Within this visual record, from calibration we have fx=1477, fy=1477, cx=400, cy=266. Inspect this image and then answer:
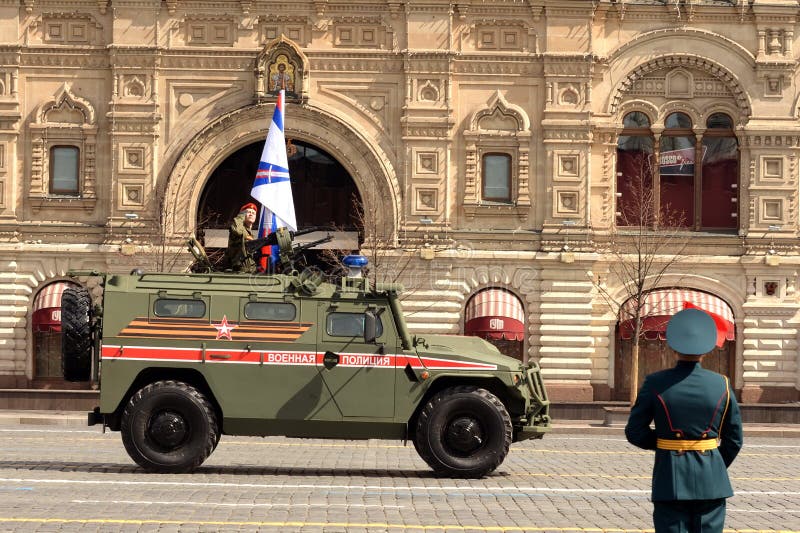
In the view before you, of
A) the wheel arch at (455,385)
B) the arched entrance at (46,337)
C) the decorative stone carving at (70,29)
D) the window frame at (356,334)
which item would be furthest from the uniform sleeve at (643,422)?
the decorative stone carving at (70,29)

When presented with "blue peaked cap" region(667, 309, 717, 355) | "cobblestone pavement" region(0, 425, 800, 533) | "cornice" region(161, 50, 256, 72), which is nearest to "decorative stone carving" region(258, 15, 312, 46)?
"cornice" region(161, 50, 256, 72)

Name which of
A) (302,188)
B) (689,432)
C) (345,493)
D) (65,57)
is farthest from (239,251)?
(65,57)

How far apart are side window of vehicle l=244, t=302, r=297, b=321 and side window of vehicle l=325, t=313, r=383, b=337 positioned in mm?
505

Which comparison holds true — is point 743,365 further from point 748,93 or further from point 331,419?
point 331,419

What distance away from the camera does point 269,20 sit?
141 feet

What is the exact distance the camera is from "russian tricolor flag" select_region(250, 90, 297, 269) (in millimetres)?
39500

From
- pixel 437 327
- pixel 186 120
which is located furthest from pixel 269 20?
pixel 437 327

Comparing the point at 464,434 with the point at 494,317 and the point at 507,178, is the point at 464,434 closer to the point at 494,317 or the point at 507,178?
the point at 494,317

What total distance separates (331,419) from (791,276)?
2623 centimetres

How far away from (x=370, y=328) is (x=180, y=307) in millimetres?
2618

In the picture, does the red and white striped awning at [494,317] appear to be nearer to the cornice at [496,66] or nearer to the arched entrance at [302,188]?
the arched entrance at [302,188]

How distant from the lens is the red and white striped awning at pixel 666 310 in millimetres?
42156

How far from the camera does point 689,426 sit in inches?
390

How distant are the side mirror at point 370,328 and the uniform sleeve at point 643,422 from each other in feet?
33.1
